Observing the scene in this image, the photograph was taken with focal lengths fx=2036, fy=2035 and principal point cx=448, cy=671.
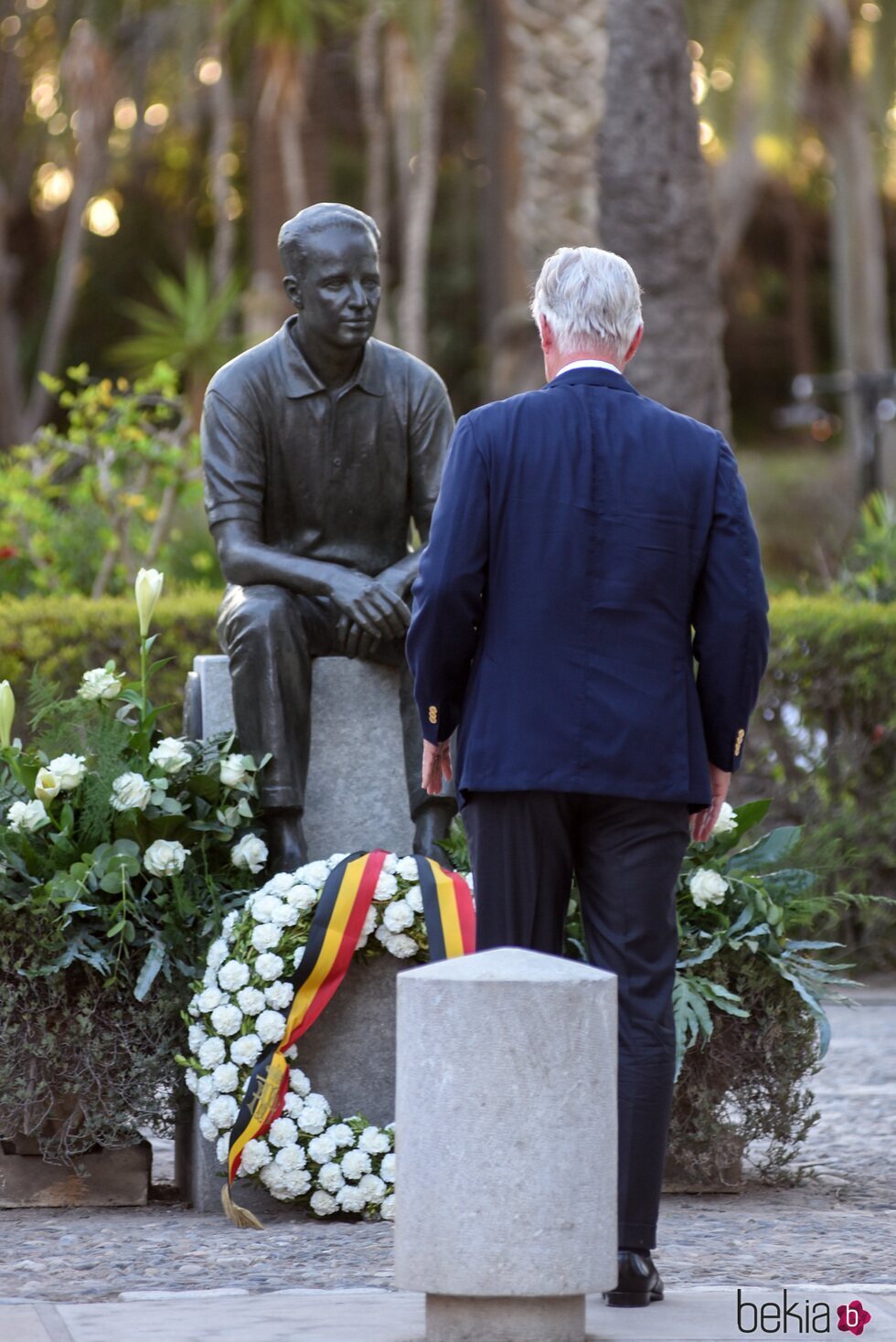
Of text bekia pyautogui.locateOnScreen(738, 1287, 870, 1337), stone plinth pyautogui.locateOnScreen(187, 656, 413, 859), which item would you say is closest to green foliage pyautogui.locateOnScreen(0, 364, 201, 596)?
stone plinth pyautogui.locateOnScreen(187, 656, 413, 859)

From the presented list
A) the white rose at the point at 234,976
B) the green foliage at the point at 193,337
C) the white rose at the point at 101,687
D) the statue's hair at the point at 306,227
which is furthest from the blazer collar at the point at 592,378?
the green foliage at the point at 193,337

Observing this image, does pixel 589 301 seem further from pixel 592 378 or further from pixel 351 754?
pixel 351 754

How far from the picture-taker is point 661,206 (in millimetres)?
11641

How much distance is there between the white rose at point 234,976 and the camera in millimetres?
4883

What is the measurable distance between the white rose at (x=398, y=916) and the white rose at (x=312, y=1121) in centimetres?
47

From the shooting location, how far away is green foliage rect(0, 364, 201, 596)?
1074 centimetres

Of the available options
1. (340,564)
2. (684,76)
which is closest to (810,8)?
(684,76)

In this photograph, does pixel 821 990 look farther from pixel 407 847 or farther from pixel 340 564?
pixel 340 564

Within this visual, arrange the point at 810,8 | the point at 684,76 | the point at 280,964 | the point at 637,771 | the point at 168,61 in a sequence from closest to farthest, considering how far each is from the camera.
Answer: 1. the point at 637,771
2. the point at 280,964
3. the point at 684,76
4. the point at 810,8
5. the point at 168,61

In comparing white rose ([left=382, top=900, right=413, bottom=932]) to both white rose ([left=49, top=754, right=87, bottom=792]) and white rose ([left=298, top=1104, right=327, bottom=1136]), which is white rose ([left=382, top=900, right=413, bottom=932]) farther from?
white rose ([left=49, top=754, right=87, bottom=792])

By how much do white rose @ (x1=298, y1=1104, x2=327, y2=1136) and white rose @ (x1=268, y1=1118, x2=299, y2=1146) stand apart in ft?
0.08

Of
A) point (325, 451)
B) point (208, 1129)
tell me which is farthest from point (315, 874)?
point (325, 451)

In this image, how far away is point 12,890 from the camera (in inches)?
199

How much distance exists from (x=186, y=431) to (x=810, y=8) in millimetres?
20985
